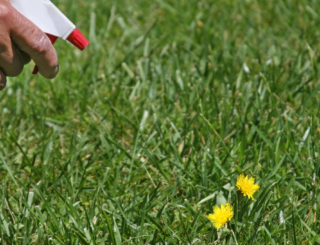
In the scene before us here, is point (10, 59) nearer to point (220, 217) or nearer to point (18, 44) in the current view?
point (18, 44)

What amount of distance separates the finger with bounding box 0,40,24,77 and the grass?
0.58 metres

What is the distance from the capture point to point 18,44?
160 centimetres

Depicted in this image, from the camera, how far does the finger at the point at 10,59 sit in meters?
1.58

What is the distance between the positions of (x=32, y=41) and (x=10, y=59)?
0.35ft

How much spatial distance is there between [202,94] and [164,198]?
848 mm

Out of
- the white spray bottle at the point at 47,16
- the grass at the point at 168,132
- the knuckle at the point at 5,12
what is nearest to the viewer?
the knuckle at the point at 5,12

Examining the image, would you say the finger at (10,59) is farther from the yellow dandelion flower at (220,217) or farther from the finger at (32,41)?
the yellow dandelion flower at (220,217)

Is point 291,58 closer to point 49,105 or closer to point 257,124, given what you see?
point 257,124

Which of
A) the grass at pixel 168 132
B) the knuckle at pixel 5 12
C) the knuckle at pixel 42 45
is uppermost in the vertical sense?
the knuckle at pixel 5 12

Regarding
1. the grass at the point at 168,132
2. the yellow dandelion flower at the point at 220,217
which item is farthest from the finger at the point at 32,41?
the yellow dandelion flower at the point at 220,217

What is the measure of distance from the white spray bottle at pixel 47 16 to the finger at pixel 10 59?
0.42 ft

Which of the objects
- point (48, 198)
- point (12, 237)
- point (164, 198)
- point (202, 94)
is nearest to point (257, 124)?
point (202, 94)

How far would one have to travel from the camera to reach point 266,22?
3.73 metres

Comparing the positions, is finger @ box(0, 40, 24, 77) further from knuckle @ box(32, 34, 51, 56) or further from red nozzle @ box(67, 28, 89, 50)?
red nozzle @ box(67, 28, 89, 50)
